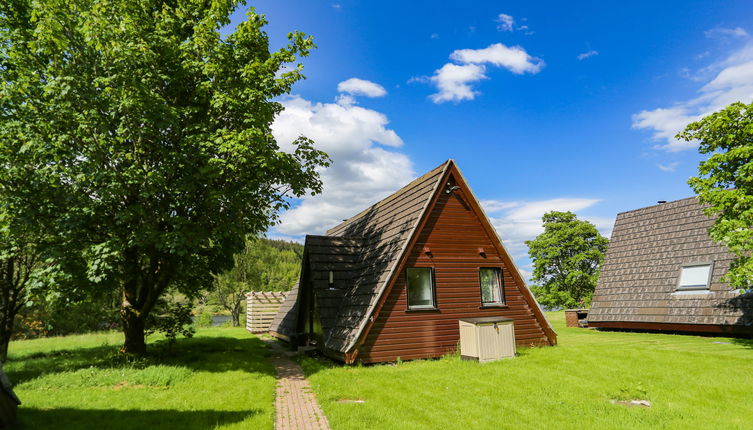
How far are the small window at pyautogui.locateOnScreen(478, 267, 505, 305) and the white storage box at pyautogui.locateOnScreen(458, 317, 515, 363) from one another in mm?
2277

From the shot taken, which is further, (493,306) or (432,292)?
(493,306)

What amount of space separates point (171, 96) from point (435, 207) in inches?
426

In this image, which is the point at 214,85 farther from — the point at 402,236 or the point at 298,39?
the point at 402,236

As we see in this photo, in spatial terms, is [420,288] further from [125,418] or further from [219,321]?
[219,321]

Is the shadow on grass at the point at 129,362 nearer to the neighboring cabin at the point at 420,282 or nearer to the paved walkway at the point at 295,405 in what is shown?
the paved walkway at the point at 295,405

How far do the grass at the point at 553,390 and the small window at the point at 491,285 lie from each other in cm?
215

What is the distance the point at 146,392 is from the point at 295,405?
402 centimetres

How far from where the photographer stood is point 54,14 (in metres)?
11.6

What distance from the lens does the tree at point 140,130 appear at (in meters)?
11.6

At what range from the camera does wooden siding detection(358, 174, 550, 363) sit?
13.7m

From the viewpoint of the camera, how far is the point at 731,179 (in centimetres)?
1445

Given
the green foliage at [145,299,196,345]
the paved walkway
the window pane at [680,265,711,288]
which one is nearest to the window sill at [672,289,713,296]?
the window pane at [680,265,711,288]

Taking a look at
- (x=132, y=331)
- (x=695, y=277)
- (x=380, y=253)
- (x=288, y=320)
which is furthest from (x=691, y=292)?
(x=132, y=331)

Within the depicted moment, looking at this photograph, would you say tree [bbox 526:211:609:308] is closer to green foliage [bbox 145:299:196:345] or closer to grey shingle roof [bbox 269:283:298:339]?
grey shingle roof [bbox 269:283:298:339]
